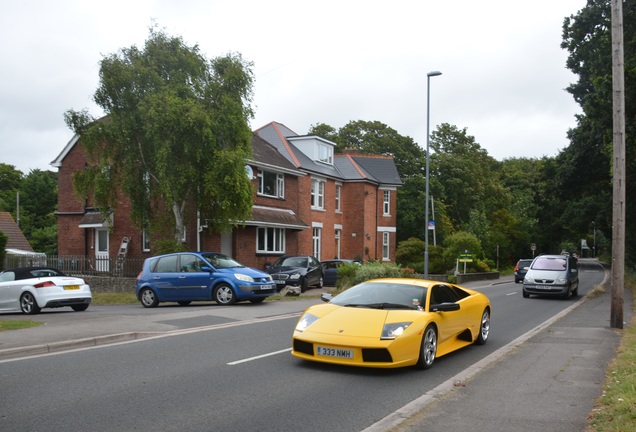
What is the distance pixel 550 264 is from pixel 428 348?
17009 millimetres

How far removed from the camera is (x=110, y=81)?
2350 centimetres

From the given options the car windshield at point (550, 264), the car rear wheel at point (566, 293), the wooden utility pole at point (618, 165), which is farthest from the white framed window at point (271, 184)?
the wooden utility pole at point (618, 165)

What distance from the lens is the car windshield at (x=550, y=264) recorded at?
2367 centimetres

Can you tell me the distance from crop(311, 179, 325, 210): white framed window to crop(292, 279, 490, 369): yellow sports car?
29.2 m

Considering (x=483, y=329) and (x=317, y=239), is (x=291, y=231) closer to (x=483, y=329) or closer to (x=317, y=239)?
(x=317, y=239)

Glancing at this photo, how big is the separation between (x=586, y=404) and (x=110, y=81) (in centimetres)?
2142

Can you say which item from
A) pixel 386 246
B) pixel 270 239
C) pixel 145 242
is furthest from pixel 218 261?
pixel 386 246

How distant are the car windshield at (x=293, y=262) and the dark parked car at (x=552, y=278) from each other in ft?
29.2

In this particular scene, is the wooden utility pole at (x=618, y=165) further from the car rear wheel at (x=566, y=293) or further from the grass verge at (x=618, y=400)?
the car rear wheel at (x=566, y=293)

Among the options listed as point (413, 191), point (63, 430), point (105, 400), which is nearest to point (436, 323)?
point (105, 400)

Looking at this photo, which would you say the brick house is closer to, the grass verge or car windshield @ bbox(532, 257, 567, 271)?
car windshield @ bbox(532, 257, 567, 271)

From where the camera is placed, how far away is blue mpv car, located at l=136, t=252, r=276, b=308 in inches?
700

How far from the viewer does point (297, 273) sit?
81.0ft

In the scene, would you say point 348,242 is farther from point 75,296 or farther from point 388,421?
point 388,421
